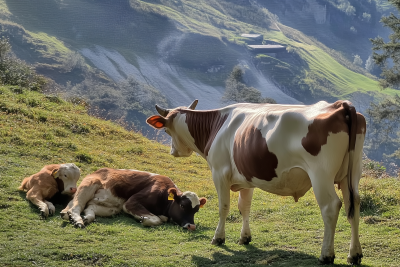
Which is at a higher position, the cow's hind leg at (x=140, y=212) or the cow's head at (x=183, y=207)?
the cow's head at (x=183, y=207)

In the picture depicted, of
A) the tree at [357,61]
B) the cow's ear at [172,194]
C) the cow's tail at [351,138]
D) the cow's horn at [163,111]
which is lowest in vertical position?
the cow's ear at [172,194]

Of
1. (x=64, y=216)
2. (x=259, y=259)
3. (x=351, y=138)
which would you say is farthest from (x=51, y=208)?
(x=351, y=138)

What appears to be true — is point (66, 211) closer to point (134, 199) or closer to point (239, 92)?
point (134, 199)

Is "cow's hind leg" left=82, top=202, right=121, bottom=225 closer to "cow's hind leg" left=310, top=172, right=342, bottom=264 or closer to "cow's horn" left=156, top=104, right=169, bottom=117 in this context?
"cow's horn" left=156, top=104, right=169, bottom=117

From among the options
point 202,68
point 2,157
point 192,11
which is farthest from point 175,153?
point 192,11

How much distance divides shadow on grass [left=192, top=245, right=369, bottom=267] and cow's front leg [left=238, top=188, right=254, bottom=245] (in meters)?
0.59

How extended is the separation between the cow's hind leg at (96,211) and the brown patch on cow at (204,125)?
2234mm

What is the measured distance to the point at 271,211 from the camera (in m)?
10.9

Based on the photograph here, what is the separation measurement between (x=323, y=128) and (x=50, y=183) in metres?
6.15

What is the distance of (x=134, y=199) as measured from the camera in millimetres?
9758

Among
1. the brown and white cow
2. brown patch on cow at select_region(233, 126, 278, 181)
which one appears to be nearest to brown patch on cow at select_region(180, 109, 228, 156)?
the brown and white cow

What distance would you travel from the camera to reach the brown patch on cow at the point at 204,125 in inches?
336

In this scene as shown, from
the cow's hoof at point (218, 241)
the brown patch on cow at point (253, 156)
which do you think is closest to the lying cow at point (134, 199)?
the cow's hoof at point (218, 241)

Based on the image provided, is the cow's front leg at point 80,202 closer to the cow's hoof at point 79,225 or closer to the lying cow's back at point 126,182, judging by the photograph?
the cow's hoof at point 79,225
